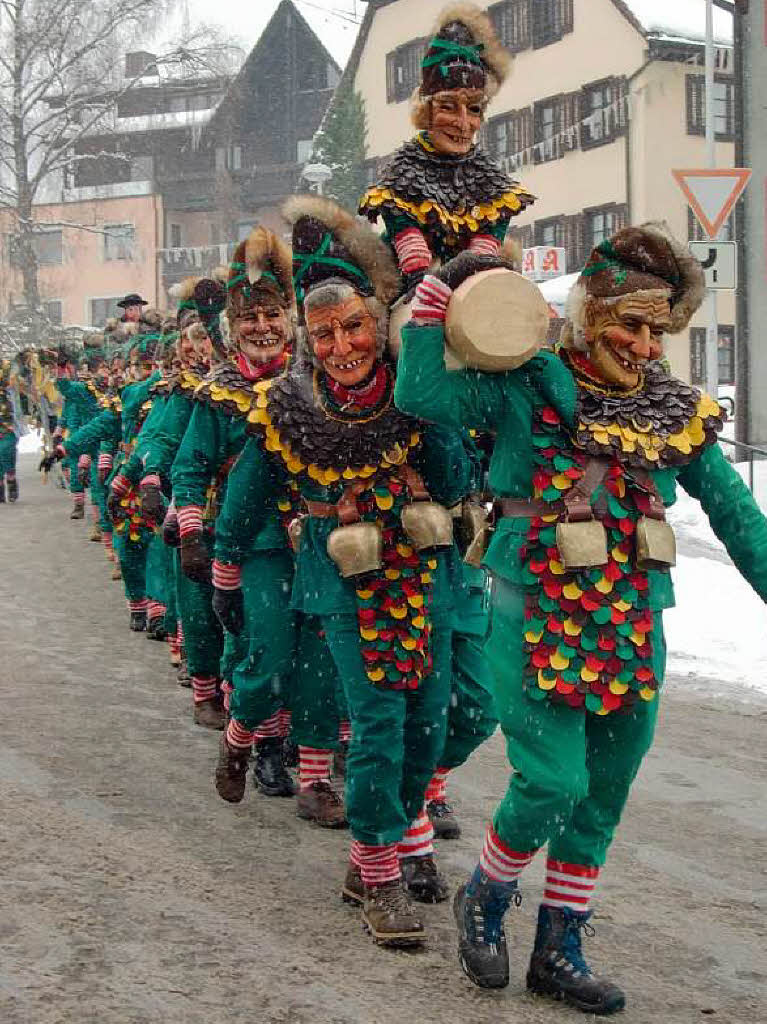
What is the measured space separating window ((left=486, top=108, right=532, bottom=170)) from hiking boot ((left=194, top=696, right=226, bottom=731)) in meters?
32.1

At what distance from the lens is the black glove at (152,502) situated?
870cm

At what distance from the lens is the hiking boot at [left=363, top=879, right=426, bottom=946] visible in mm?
4559

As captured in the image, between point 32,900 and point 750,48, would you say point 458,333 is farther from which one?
point 750,48

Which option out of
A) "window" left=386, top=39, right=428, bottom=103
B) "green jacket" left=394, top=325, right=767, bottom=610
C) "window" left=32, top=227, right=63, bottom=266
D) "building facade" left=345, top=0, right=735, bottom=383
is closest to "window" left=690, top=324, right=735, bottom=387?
"building facade" left=345, top=0, right=735, bottom=383

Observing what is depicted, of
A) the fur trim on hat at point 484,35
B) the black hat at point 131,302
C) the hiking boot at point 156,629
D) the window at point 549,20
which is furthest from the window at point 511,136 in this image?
the fur trim on hat at point 484,35

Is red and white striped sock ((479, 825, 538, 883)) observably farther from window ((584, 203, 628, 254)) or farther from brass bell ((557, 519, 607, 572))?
window ((584, 203, 628, 254))

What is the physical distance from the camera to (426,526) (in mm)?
4719

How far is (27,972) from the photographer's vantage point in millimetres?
4227

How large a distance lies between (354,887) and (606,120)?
33.0m

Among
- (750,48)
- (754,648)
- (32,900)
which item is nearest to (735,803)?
(32,900)

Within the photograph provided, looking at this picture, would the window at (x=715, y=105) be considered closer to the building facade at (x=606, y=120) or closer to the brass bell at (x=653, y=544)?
the building facade at (x=606, y=120)

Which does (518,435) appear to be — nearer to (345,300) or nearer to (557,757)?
(557,757)

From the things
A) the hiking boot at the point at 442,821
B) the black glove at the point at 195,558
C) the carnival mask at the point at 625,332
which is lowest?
the hiking boot at the point at 442,821

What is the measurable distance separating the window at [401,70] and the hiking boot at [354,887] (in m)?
39.6
